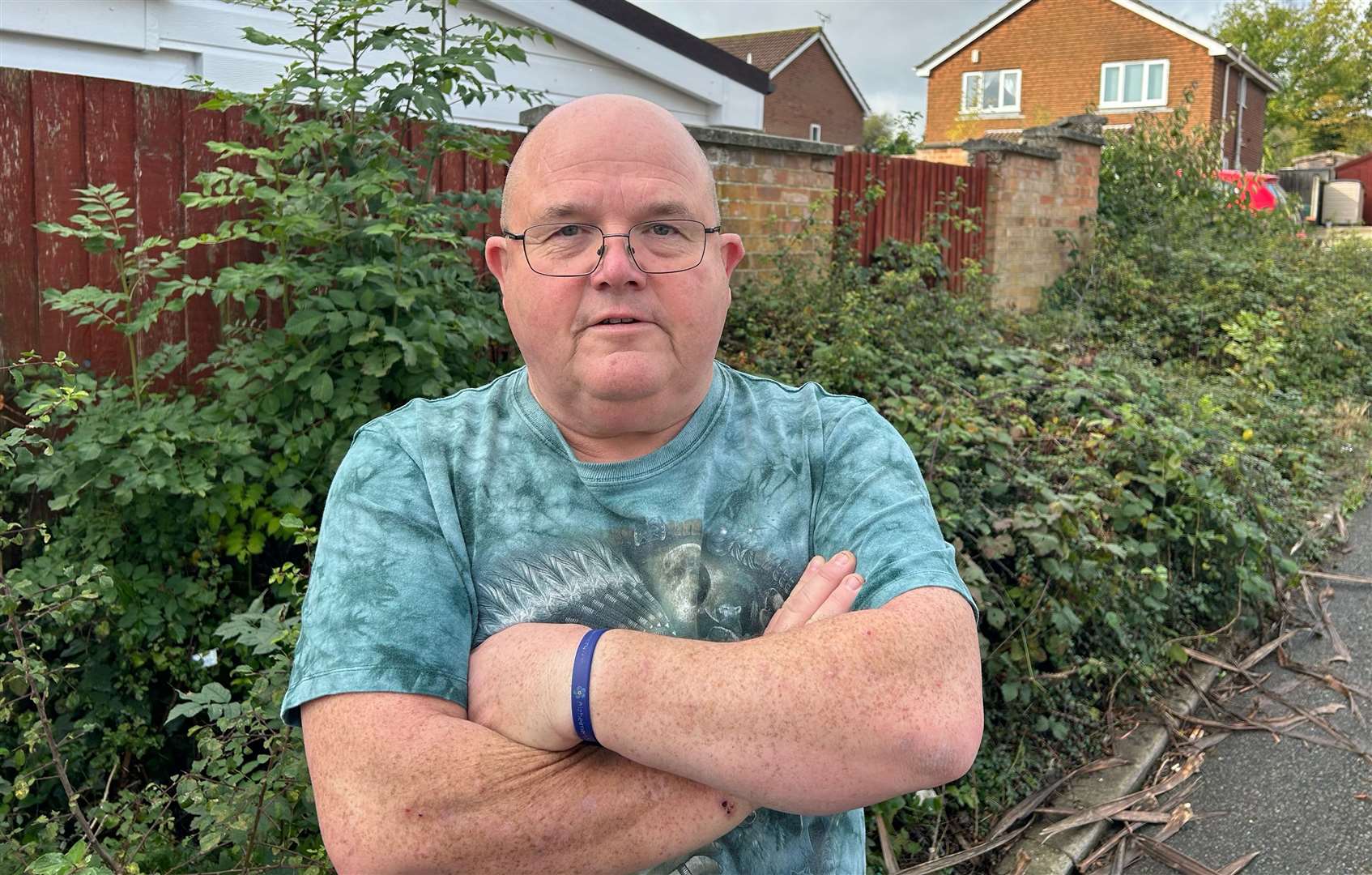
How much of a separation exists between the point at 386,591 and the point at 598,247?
612mm

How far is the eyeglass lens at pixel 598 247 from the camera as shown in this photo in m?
1.69

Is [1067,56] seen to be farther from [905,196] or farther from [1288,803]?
[1288,803]

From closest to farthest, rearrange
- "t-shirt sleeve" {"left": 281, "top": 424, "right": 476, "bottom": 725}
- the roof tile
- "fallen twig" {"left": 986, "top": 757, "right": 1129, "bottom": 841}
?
"t-shirt sleeve" {"left": 281, "top": 424, "right": 476, "bottom": 725}, "fallen twig" {"left": 986, "top": 757, "right": 1129, "bottom": 841}, the roof tile

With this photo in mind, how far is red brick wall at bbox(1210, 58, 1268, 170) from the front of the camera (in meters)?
33.2

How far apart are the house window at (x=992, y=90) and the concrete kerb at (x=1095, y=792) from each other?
34904mm

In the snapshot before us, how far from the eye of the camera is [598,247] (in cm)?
169

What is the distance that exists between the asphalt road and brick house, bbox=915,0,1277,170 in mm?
29278

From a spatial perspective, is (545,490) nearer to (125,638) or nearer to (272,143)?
(125,638)

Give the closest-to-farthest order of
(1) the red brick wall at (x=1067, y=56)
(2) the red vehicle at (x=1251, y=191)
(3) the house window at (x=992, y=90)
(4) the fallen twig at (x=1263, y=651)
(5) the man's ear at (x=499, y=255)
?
1. (5) the man's ear at (x=499, y=255)
2. (4) the fallen twig at (x=1263, y=651)
3. (2) the red vehicle at (x=1251, y=191)
4. (1) the red brick wall at (x=1067, y=56)
5. (3) the house window at (x=992, y=90)

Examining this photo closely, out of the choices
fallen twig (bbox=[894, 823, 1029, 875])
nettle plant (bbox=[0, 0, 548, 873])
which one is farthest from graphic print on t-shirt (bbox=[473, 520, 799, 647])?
fallen twig (bbox=[894, 823, 1029, 875])

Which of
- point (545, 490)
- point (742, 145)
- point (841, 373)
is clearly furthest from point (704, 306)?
point (742, 145)

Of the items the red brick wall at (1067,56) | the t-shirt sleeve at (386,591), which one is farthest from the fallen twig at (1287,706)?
the red brick wall at (1067,56)

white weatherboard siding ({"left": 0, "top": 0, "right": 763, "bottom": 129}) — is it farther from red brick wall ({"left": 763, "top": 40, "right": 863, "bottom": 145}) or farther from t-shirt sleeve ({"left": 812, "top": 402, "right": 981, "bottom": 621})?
red brick wall ({"left": 763, "top": 40, "right": 863, "bottom": 145})

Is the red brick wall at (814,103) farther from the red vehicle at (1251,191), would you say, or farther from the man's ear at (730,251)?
the man's ear at (730,251)
